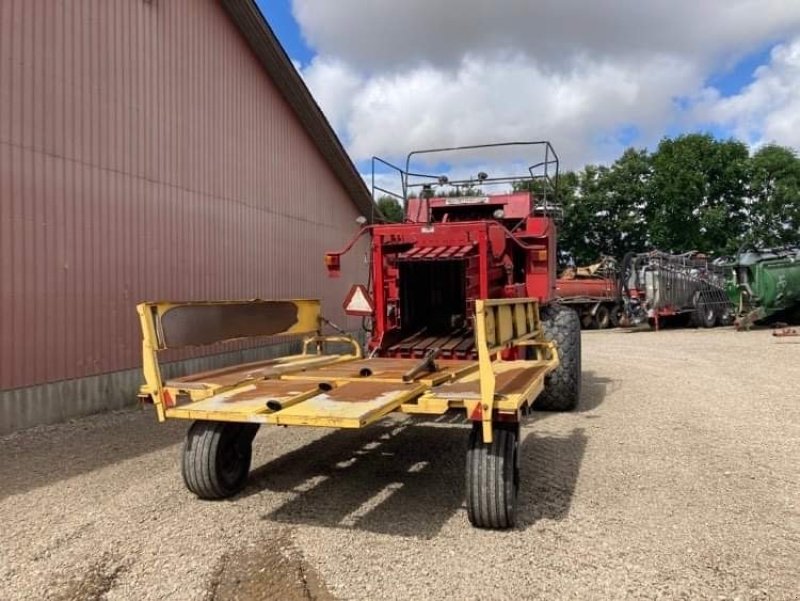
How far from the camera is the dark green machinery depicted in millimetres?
19594

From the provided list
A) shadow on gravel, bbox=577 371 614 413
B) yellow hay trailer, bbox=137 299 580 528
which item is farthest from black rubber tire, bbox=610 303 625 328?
yellow hay trailer, bbox=137 299 580 528

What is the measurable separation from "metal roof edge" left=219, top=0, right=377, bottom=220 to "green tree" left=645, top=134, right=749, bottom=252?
2592 centimetres

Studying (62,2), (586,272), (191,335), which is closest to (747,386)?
(191,335)

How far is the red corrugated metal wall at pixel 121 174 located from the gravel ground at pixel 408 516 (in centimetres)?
151

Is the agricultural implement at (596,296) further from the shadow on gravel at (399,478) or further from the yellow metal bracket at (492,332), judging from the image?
the yellow metal bracket at (492,332)

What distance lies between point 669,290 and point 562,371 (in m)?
15.5

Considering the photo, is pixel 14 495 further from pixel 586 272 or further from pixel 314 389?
pixel 586 272

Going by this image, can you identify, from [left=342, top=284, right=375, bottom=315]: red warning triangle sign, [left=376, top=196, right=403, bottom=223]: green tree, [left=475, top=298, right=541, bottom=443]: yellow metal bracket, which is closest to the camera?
[left=475, top=298, right=541, bottom=443]: yellow metal bracket

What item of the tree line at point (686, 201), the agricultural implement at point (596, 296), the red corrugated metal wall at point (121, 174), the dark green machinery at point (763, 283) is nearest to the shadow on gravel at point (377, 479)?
the red corrugated metal wall at point (121, 174)

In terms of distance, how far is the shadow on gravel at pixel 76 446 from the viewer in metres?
5.54

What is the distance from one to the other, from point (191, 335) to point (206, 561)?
6.25ft

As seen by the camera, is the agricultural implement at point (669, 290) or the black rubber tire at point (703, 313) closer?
the agricultural implement at point (669, 290)

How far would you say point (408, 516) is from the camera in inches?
171

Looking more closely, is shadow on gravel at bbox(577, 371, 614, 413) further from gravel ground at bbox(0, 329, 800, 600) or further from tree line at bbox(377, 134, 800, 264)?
tree line at bbox(377, 134, 800, 264)
